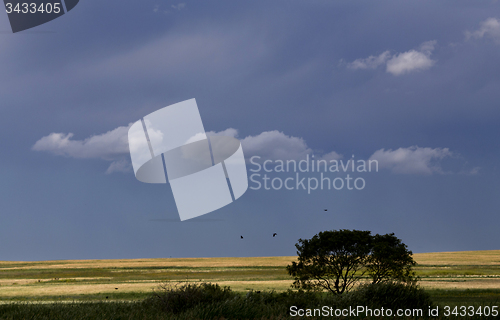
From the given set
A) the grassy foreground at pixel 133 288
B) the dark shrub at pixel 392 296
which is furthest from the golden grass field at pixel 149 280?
the dark shrub at pixel 392 296

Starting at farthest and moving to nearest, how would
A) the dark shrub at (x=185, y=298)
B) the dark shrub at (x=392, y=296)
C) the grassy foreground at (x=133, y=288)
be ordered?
the dark shrub at (x=392, y=296)
the dark shrub at (x=185, y=298)
the grassy foreground at (x=133, y=288)

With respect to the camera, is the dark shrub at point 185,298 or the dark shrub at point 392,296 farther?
the dark shrub at point 392,296

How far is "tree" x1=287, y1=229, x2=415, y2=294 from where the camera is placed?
27000mm

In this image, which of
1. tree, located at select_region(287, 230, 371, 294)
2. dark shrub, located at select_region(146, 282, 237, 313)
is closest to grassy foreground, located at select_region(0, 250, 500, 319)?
dark shrub, located at select_region(146, 282, 237, 313)

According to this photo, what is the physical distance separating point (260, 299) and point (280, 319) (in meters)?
5.15

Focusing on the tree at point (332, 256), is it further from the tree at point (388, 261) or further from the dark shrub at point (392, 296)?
the dark shrub at point (392, 296)

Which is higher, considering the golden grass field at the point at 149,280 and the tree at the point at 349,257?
the tree at the point at 349,257

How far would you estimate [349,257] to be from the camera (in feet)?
89.6

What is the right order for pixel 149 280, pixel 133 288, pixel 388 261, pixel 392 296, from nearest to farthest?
pixel 392 296
pixel 388 261
pixel 133 288
pixel 149 280

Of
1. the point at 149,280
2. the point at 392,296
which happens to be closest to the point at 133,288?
the point at 149,280

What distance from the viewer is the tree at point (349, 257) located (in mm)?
27000

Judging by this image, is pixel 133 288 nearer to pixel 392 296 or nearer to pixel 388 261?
pixel 388 261

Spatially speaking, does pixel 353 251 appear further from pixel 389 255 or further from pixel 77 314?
pixel 77 314

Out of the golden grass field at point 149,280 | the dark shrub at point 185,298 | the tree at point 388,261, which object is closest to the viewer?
the dark shrub at point 185,298
